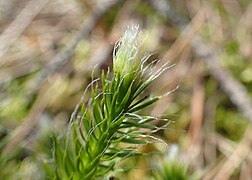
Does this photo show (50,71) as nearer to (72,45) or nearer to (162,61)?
(72,45)

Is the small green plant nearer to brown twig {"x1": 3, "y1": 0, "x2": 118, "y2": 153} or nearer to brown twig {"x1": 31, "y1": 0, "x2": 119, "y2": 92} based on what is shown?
brown twig {"x1": 3, "y1": 0, "x2": 118, "y2": 153}

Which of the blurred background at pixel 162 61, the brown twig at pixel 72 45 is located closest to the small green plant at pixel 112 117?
the blurred background at pixel 162 61

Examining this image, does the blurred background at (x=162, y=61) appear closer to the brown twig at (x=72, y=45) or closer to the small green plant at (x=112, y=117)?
the brown twig at (x=72, y=45)

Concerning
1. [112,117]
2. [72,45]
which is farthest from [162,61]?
[112,117]

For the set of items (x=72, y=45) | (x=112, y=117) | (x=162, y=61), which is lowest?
(x=162, y=61)

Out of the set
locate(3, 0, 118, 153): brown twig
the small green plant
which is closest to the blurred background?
locate(3, 0, 118, 153): brown twig

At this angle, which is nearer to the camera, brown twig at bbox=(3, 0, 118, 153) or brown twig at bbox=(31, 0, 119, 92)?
brown twig at bbox=(3, 0, 118, 153)
